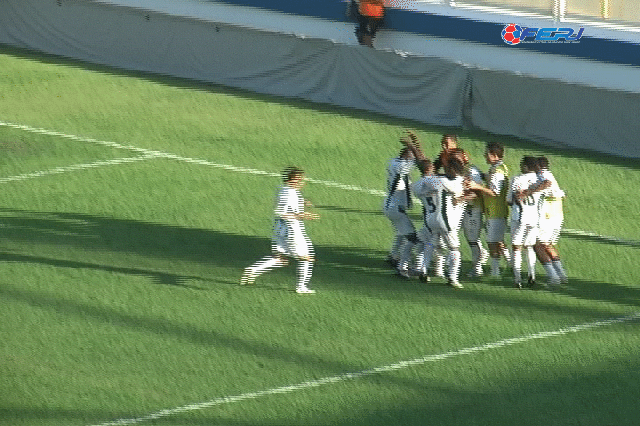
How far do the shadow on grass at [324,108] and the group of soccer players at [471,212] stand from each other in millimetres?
6951

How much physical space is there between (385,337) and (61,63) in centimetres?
1757

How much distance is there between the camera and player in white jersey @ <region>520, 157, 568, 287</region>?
53.7 feet

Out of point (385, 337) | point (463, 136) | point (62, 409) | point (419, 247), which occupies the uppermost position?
point (463, 136)

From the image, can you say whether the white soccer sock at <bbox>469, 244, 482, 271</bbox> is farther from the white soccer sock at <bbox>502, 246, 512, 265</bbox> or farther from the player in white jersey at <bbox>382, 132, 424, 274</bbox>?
the player in white jersey at <bbox>382, 132, 424, 274</bbox>

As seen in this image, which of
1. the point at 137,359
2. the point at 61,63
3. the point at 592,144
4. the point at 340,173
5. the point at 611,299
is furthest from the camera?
the point at 61,63

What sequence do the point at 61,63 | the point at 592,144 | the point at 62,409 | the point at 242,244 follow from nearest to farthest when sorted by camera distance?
the point at 62,409 < the point at 242,244 < the point at 592,144 < the point at 61,63

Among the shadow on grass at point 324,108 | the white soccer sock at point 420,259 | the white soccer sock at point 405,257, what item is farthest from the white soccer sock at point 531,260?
the shadow on grass at point 324,108

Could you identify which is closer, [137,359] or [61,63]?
[137,359]

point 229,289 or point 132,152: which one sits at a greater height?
point 132,152

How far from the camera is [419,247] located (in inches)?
661

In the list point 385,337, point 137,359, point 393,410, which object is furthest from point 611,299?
point 137,359

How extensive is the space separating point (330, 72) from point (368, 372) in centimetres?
1421

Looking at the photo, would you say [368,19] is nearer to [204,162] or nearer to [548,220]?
[204,162]

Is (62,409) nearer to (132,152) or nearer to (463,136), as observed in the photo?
(132,152)
